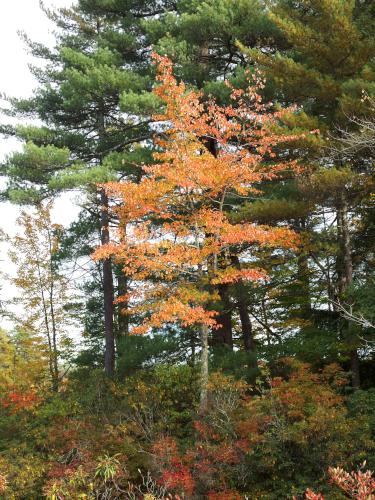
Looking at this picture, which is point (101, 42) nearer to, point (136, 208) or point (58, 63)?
point (58, 63)

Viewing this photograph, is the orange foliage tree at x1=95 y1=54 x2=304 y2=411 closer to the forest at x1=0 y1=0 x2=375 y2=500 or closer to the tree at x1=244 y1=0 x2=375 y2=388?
the forest at x1=0 y1=0 x2=375 y2=500

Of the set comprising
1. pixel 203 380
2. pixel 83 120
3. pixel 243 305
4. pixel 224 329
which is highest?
pixel 83 120

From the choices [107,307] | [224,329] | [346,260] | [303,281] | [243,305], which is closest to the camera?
[346,260]

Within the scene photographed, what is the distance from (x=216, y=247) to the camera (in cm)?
1011

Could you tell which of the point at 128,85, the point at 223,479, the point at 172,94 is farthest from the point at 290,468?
the point at 128,85

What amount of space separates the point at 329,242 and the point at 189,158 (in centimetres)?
373

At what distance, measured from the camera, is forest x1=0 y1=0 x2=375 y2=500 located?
7.53 metres

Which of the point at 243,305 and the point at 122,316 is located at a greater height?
the point at 122,316

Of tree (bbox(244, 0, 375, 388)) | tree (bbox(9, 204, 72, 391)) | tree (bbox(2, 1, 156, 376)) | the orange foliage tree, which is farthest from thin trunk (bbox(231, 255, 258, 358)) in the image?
tree (bbox(9, 204, 72, 391))

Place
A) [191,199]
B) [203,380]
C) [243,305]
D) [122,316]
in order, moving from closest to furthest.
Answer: [203,380] < [191,199] < [243,305] < [122,316]

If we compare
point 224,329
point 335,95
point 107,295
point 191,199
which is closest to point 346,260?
point 335,95

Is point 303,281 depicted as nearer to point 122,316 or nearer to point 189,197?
point 189,197

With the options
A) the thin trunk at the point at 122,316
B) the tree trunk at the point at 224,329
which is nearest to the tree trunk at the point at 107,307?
the thin trunk at the point at 122,316

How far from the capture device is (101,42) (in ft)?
50.3
